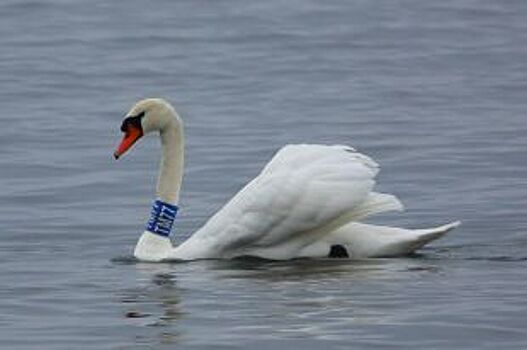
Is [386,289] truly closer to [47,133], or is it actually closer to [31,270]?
[31,270]

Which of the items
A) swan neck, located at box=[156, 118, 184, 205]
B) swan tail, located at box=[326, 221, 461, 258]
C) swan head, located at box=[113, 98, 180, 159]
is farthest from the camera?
swan neck, located at box=[156, 118, 184, 205]

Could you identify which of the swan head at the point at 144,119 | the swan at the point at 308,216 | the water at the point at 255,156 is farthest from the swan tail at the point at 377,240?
the swan head at the point at 144,119

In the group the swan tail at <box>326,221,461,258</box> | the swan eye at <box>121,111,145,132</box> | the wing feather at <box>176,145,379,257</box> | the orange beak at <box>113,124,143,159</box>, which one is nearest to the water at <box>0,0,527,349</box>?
the swan tail at <box>326,221,461,258</box>

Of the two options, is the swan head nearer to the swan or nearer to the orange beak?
the orange beak

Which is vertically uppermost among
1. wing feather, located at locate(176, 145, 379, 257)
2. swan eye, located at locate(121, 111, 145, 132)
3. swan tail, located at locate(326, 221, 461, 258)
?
swan eye, located at locate(121, 111, 145, 132)

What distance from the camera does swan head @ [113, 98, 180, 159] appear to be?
1509cm

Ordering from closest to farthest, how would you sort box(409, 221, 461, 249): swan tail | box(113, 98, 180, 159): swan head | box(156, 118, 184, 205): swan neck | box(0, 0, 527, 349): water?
box(0, 0, 527, 349): water, box(409, 221, 461, 249): swan tail, box(113, 98, 180, 159): swan head, box(156, 118, 184, 205): swan neck

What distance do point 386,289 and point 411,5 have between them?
19.4 metres

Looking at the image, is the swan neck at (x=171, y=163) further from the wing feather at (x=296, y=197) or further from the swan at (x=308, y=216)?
the wing feather at (x=296, y=197)

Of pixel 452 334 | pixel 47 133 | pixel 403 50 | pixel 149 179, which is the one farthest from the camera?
pixel 403 50

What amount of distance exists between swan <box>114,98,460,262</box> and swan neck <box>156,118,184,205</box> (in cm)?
66

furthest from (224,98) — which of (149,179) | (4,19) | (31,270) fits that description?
(31,270)

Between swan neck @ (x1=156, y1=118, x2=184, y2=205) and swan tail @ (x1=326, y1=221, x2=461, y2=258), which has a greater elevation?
swan neck @ (x1=156, y1=118, x2=184, y2=205)

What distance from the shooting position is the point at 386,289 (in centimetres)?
1288
